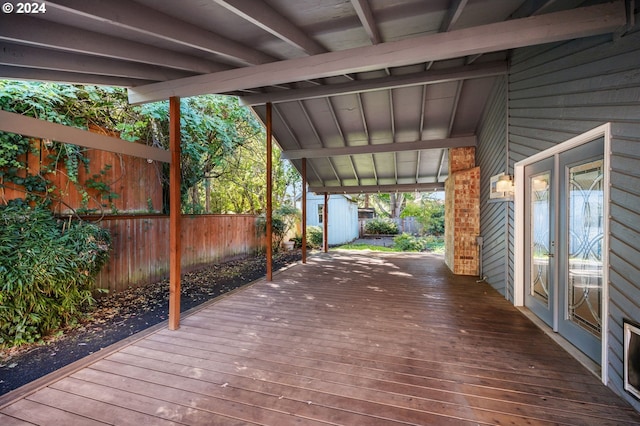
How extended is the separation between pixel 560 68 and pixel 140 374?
527 centimetres

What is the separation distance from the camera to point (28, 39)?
7.01 feet

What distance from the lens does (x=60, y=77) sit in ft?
9.73

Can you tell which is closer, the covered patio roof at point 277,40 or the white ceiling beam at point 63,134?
the white ceiling beam at point 63,134

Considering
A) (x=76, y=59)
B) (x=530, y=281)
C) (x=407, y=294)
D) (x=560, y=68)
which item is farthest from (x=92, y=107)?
(x=530, y=281)

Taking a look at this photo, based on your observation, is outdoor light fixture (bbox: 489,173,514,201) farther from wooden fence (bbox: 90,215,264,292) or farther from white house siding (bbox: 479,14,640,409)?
wooden fence (bbox: 90,215,264,292)

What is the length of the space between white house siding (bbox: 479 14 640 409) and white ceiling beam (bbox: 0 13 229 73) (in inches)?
163

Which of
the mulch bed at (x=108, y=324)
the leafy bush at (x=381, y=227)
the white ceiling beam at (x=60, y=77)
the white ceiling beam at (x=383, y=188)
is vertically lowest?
the mulch bed at (x=108, y=324)

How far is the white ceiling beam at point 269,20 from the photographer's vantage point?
2197mm

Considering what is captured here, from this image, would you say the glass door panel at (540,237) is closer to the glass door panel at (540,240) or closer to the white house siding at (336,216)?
the glass door panel at (540,240)

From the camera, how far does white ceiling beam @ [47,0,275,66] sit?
1988mm

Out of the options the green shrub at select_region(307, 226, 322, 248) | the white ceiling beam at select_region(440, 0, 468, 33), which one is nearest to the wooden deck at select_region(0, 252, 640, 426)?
the white ceiling beam at select_region(440, 0, 468, 33)

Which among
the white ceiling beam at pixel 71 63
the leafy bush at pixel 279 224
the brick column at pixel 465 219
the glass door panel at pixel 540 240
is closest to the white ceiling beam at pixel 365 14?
the white ceiling beam at pixel 71 63

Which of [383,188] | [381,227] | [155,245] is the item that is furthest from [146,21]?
[381,227]

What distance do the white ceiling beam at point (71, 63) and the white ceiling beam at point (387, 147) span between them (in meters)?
4.17
